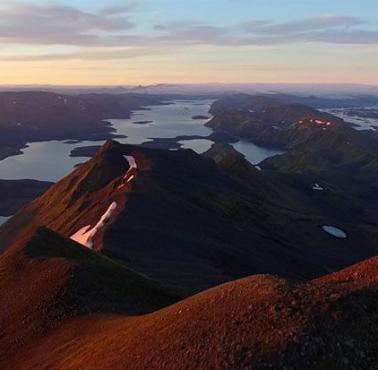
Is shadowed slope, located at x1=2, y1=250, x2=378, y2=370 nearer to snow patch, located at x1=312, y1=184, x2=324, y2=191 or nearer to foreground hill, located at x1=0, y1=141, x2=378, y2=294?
foreground hill, located at x1=0, y1=141, x2=378, y2=294

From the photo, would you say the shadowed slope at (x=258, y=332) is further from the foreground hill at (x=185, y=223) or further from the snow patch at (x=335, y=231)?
the snow patch at (x=335, y=231)

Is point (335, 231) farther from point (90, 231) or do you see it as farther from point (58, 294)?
point (58, 294)

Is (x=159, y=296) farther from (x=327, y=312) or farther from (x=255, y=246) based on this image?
(x=255, y=246)

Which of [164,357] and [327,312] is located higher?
[327,312]

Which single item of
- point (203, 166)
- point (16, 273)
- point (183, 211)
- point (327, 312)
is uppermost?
point (327, 312)

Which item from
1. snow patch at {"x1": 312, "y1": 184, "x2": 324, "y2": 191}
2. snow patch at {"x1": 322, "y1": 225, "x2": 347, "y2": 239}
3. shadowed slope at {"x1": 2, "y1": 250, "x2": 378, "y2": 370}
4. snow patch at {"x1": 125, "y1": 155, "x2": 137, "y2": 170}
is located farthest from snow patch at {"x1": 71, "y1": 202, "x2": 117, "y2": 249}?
snow patch at {"x1": 312, "y1": 184, "x2": 324, "y2": 191}

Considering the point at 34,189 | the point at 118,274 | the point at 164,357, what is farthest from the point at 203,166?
the point at 164,357

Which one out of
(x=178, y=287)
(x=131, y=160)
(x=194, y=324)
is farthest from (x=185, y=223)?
(x=194, y=324)
